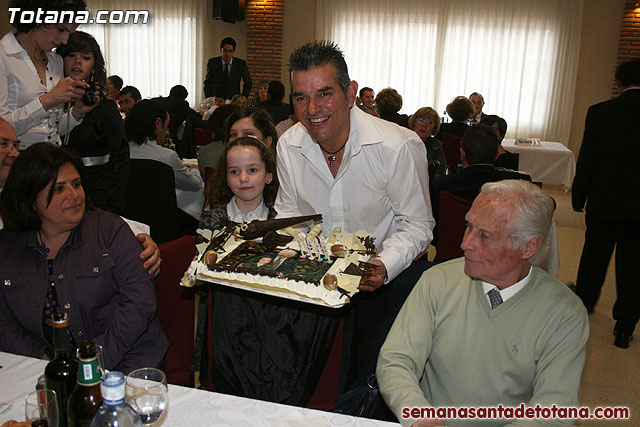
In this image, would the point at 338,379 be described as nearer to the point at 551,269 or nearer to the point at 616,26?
the point at 551,269

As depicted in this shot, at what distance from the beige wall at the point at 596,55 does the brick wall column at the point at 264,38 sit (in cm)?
608

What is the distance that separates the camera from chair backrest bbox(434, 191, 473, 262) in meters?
3.23

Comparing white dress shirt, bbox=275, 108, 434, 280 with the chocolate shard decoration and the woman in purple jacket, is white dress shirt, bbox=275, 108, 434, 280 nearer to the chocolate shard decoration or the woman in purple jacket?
the chocolate shard decoration

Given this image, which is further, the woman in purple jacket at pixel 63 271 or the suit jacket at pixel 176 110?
the suit jacket at pixel 176 110

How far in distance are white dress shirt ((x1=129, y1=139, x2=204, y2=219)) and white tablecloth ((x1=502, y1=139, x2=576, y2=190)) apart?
5235 millimetres

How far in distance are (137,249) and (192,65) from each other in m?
10.6

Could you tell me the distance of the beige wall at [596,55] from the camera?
9.77m

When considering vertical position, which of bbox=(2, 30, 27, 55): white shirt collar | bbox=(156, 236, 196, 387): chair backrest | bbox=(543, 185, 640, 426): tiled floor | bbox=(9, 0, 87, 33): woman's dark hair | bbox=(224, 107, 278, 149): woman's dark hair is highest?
bbox=(9, 0, 87, 33): woman's dark hair

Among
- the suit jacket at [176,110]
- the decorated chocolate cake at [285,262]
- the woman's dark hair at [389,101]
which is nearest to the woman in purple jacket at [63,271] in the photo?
the decorated chocolate cake at [285,262]

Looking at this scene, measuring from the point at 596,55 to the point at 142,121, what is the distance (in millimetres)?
9388

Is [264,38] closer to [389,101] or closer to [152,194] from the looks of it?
[389,101]

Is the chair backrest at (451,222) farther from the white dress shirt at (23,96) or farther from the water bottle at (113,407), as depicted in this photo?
the water bottle at (113,407)

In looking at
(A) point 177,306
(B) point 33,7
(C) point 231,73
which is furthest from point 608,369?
(C) point 231,73

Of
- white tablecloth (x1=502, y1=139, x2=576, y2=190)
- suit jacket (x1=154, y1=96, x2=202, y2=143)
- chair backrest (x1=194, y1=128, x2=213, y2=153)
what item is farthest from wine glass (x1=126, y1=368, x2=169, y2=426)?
white tablecloth (x1=502, y1=139, x2=576, y2=190)
